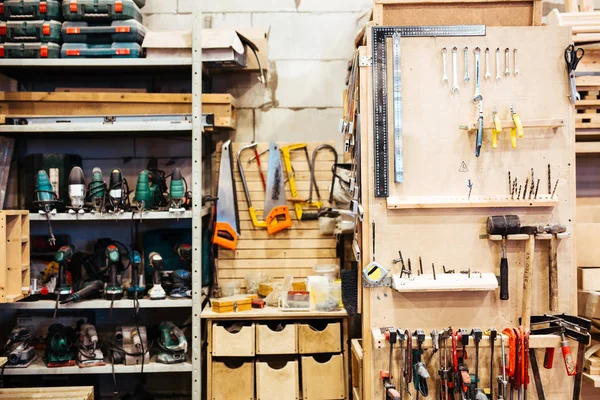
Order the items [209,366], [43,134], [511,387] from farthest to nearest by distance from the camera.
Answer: [43,134] < [209,366] < [511,387]

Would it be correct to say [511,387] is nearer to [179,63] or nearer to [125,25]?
[179,63]

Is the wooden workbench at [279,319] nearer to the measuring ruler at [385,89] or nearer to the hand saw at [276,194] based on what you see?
the hand saw at [276,194]

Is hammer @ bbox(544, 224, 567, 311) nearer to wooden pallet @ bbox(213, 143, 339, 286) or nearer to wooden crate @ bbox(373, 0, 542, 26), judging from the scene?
wooden crate @ bbox(373, 0, 542, 26)

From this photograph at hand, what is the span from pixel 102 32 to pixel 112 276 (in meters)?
1.36

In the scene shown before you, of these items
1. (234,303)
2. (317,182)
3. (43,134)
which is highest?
(43,134)

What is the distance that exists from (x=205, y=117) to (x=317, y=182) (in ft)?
2.68

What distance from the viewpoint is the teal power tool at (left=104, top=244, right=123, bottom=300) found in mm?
3174

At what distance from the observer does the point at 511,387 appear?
8.34 ft

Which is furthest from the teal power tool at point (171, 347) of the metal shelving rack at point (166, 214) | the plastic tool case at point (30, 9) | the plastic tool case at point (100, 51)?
the plastic tool case at point (30, 9)

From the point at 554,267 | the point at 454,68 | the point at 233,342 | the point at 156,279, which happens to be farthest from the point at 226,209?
the point at 554,267

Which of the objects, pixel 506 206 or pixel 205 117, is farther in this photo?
pixel 205 117

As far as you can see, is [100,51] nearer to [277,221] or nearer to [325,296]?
[277,221]

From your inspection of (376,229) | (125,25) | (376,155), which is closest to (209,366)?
(376,229)

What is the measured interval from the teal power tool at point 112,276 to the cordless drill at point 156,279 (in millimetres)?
178
